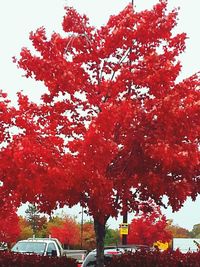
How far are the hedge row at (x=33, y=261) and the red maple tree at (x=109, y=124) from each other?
274 centimetres

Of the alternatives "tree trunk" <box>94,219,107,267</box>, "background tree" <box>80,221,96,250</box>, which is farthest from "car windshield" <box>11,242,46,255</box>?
"background tree" <box>80,221,96,250</box>

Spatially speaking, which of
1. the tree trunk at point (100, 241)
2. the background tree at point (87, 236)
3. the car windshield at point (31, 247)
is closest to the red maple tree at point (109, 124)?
the tree trunk at point (100, 241)

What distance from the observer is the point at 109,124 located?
1213 centimetres

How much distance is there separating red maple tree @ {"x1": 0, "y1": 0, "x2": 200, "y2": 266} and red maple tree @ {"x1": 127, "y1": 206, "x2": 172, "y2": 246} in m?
22.9

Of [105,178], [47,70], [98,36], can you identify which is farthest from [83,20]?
[105,178]

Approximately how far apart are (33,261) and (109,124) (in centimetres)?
655

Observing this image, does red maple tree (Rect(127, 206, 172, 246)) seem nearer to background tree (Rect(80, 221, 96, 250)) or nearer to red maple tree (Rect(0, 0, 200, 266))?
red maple tree (Rect(0, 0, 200, 266))

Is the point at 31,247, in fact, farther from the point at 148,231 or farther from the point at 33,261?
the point at 148,231

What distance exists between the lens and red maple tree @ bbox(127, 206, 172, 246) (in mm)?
37500

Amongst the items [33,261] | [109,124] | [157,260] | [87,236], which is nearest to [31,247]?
[33,261]

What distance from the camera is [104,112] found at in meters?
12.2

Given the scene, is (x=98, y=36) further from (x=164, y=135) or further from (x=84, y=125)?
(x=164, y=135)

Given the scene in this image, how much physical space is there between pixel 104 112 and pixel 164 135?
135 cm

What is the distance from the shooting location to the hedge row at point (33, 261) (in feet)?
55.6
